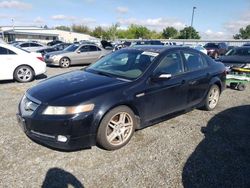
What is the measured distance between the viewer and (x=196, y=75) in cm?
494

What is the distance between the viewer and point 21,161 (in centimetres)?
341

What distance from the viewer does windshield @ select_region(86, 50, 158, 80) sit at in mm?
4199

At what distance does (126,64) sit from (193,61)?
151 cm

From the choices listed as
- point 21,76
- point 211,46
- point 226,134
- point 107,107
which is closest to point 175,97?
point 226,134

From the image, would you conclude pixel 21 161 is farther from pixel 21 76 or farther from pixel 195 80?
pixel 21 76

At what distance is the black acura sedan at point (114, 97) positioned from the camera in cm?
332

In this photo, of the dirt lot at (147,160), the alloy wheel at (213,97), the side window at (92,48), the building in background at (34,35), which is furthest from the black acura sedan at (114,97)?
the building in background at (34,35)

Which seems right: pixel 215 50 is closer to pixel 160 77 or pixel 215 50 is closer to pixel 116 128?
pixel 160 77

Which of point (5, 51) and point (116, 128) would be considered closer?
point (116, 128)

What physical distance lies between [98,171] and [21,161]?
44.3 inches

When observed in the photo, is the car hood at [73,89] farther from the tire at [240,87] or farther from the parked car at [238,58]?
the parked car at [238,58]

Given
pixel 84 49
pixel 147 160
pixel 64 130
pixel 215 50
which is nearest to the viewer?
pixel 64 130

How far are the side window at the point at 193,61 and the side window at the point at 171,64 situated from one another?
25 centimetres

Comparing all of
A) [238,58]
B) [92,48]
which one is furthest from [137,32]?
[238,58]
